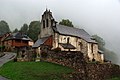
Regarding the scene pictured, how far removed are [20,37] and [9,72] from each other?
47.3 m

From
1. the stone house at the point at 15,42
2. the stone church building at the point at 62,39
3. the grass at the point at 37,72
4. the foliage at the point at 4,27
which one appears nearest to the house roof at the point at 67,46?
the stone church building at the point at 62,39

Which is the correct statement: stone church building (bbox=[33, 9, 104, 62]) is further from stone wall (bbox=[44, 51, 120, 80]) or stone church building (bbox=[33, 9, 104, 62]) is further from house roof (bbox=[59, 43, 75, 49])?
stone wall (bbox=[44, 51, 120, 80])

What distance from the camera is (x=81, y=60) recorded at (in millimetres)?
38594

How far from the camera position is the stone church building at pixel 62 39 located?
6162cm

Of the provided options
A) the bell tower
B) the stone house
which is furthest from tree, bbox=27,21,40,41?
the bell tower

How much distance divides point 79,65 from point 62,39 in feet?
84.3

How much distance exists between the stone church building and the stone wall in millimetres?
16828

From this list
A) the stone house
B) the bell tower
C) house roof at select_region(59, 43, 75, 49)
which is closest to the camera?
Answer: house roof at select_region(59, 43, 75, 49)

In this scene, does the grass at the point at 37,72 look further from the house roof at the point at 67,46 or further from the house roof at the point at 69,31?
the house roof at the point at 69,31

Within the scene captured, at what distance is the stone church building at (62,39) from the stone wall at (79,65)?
1683 cm

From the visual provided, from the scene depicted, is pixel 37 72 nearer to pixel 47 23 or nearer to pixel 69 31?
pixel 47 23

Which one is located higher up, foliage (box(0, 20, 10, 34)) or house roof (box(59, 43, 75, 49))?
foliage (box(0, 20, 10, 34))

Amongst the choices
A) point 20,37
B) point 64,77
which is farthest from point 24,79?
point 20,37

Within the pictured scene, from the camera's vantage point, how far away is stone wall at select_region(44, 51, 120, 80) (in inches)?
1480
